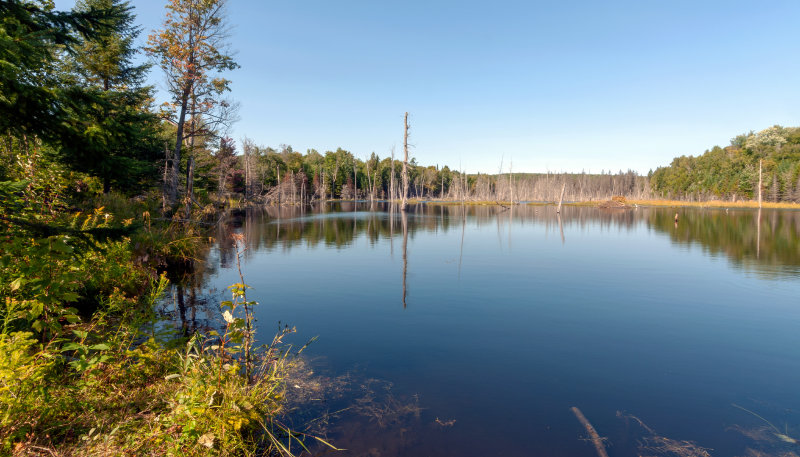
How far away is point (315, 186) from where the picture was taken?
339 ft

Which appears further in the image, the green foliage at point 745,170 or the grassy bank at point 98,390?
the green foliage at point 745,170

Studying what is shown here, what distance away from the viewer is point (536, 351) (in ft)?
25.2

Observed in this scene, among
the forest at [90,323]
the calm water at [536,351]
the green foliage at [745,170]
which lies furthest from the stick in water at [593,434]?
the green foliage at [745,170]

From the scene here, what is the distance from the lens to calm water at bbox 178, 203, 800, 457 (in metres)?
5.09

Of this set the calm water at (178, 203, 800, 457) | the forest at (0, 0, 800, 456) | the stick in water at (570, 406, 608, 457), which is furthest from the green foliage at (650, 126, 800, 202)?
the forest at (0, 0, 800, 456)

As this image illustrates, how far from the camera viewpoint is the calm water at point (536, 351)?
509cm

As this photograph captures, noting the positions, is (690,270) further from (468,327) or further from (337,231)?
(337,231)

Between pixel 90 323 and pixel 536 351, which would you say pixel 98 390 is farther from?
pixel 536 351

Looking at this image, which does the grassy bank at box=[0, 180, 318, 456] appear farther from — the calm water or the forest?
the calm water

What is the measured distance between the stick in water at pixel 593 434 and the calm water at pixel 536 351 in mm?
105

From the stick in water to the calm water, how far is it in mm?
105

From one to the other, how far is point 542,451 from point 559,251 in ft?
58.8

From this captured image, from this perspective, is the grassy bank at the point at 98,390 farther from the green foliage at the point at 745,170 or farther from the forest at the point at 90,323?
the green foliage at the point at 745,170

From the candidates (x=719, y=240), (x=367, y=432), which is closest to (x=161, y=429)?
(x=367, y=432)
